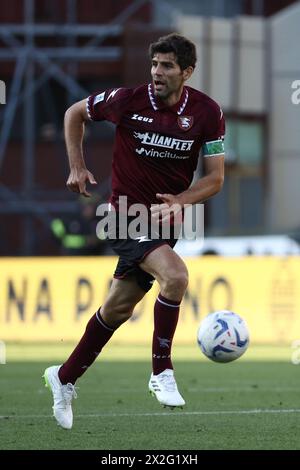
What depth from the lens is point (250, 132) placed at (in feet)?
105

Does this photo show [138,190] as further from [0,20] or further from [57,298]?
[0,20]

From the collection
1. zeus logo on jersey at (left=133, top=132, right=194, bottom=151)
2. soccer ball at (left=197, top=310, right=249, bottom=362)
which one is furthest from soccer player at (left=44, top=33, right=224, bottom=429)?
soccer ball at (left=197, top=310, right=249, bottom=362)

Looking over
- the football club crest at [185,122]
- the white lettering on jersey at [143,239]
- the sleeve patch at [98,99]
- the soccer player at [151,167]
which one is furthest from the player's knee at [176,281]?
the sleeve patch at [98,99]

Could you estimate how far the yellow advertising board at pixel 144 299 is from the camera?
1702 cm

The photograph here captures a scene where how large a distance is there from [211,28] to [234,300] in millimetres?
14308

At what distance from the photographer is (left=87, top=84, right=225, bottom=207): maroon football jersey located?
7738 mm

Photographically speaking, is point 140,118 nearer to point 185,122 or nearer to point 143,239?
point 185,122

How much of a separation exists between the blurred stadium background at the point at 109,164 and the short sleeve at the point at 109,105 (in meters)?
7.84

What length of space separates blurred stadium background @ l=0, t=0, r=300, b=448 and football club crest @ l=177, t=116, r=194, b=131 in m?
8.00

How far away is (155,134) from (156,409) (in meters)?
2.24

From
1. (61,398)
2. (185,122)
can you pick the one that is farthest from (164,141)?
(61,398)

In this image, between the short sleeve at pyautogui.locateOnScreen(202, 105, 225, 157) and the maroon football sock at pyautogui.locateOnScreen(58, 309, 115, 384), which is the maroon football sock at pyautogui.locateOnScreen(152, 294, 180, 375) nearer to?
the maroon football sock at pyautogui.locateOnScreen(58, 309, 115, 384)
